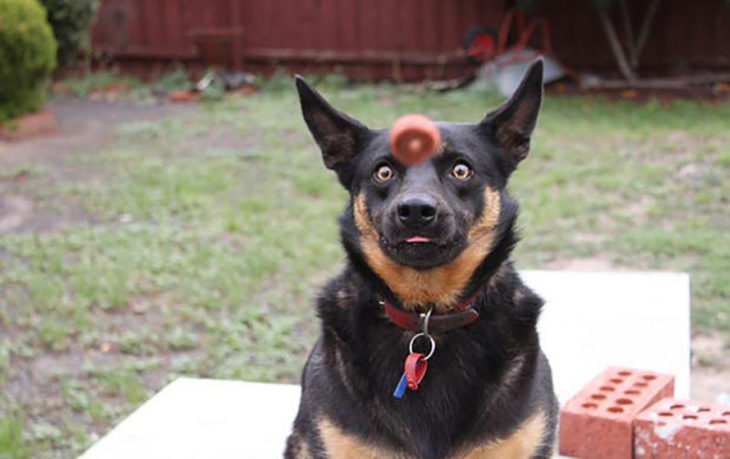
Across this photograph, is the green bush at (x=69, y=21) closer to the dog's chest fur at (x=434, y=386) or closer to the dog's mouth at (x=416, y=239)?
the dog's chest fur at (x=434, y=386)

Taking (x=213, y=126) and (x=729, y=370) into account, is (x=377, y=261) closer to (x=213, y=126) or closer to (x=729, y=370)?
(x=729, y=370)

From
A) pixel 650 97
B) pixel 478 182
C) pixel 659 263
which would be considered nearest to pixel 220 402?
pixel 478 182

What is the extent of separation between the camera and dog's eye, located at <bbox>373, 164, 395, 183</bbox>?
266cm

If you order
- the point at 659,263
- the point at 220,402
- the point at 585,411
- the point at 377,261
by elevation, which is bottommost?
the point at 659,263

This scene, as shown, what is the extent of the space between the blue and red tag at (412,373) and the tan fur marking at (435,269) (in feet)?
0.54

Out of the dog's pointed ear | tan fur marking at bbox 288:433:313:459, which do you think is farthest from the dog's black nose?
tan fur marking at bbox 288:433:313:459

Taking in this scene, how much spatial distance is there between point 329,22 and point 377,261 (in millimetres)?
11603

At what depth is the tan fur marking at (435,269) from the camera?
2717 millimetres

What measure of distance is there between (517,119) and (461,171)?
29 centimetres

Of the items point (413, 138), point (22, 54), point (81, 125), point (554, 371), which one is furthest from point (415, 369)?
point (81, 125)

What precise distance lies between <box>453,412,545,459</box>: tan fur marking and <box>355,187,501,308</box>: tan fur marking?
39cm

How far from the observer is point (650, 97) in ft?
38.3

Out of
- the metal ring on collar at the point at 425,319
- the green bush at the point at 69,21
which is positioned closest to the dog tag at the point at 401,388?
the metal ring on collar at the point at 425,319

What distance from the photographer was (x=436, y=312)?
275cm
